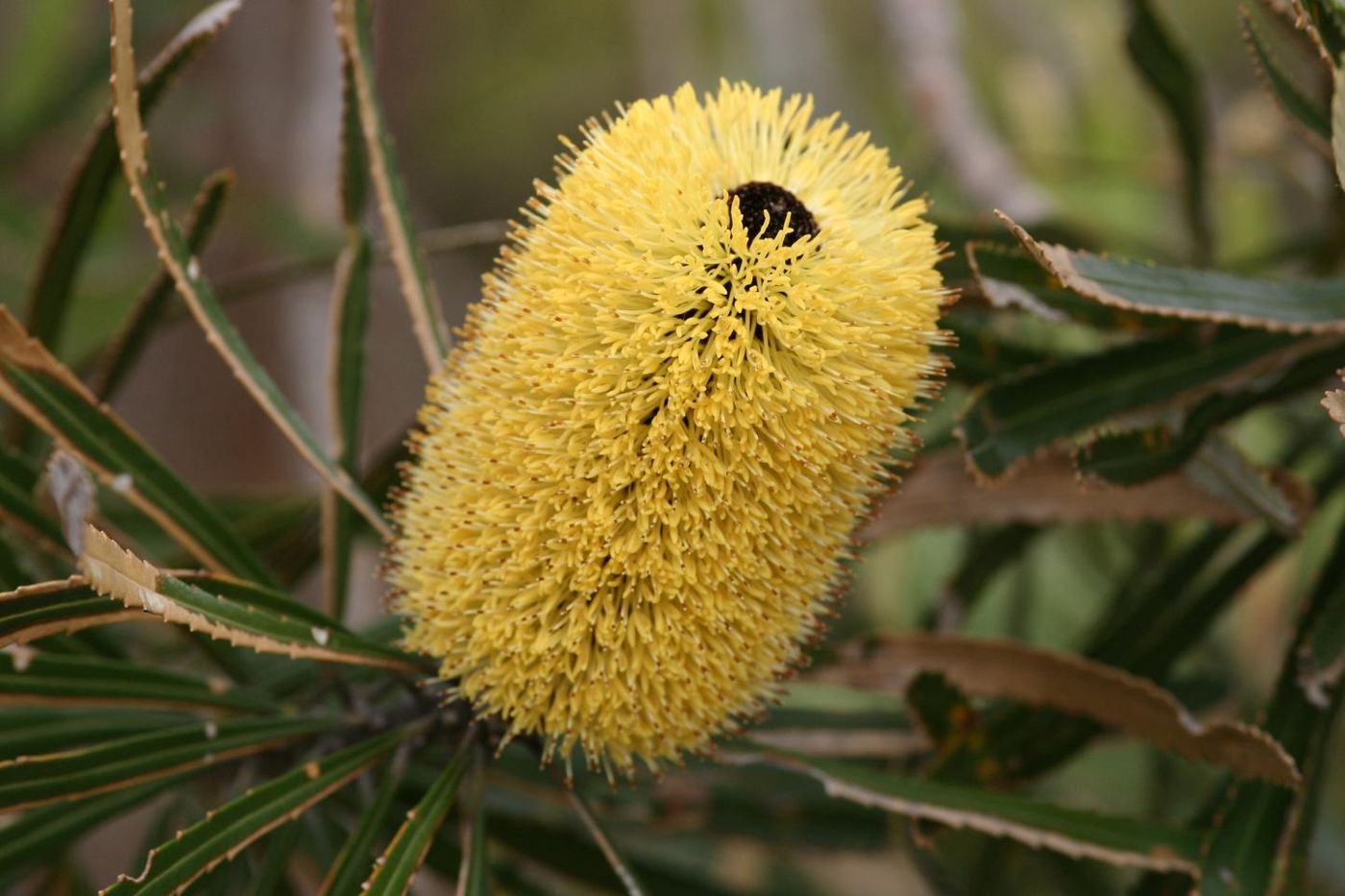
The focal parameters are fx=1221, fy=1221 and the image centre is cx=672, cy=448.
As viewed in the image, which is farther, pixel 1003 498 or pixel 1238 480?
pixel 1003 498

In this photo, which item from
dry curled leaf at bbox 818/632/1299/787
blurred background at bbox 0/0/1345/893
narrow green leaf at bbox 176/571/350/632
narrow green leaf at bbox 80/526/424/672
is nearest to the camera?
narrow green leaf at bbox 80/526/424/672

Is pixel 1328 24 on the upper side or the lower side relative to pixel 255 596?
upper

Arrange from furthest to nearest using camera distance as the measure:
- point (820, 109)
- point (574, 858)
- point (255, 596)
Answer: point (820, 109), point (574, 858), point (255, 596)

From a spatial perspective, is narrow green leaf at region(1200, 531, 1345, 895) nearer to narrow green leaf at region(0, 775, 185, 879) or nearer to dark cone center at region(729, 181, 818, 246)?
dark cone center at region(729, 181, 818, 246)

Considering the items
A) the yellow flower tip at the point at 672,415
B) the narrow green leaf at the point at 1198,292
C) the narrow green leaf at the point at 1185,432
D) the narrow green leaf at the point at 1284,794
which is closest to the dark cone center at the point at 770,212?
the yellow flower tip at the point at 672,415

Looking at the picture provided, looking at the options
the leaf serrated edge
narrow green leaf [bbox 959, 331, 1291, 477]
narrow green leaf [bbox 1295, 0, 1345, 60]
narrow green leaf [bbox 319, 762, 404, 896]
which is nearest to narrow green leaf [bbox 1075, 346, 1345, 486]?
narrow green leaf [bbox 959, 331, 1291, 477]

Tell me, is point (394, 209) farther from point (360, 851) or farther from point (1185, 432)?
point (1185, 432)

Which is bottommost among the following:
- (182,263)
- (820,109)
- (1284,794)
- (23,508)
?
(1284,794)

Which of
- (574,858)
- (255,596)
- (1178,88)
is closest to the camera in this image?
(255,596)

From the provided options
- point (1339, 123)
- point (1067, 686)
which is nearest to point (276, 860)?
point (1067, 686)
